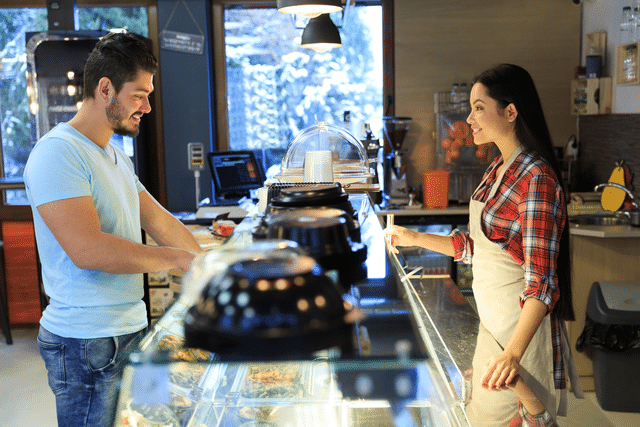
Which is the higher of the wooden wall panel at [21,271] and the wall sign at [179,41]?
the wall sign at [179,41]

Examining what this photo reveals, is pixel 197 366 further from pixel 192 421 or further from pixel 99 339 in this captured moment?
pixel 99 339

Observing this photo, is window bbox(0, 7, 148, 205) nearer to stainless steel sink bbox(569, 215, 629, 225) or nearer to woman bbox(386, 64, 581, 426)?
stainless steel sink bbox(569, 215, 629, 225)

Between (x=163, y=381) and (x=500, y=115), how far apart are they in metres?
1.32

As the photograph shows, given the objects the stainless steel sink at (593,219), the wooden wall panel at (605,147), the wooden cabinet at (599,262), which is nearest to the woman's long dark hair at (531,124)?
the wooden cabinet at (599,262)

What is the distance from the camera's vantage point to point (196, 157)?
451 cm

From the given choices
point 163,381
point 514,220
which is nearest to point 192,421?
point 163,381

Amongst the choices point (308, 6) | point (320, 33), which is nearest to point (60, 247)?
point (308, 6)

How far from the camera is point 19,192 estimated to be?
4785 mm

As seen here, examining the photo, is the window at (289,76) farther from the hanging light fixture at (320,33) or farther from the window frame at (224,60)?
the hanging light fixture at (320,33)

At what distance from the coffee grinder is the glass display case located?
321cm

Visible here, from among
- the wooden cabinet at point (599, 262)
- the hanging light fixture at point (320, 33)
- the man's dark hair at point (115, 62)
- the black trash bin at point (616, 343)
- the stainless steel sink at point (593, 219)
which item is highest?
the hanging light fixture at point (320, 33)

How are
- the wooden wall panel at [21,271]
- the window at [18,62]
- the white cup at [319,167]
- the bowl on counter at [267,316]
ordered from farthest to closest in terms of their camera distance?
the window at [18,62] → the wooden wall panel at [21,271] → the white cup at [319,167] → the bowl on counter at [267,316]

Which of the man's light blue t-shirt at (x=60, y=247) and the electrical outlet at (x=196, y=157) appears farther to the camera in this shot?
the electrical outlet at (x=196, y=157)

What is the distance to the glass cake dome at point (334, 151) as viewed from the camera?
9.41ft
